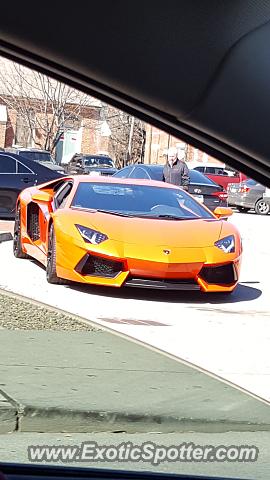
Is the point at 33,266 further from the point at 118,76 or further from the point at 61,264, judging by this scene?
the point at 118,76

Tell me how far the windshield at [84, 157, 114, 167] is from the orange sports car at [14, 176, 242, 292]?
2496 centimetres

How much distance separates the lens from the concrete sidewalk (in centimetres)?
525

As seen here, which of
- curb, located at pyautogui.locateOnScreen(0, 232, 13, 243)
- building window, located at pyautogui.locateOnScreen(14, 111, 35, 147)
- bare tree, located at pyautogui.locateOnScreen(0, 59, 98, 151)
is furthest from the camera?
building window, located at pyautogui.locateOnScreen(14, 111, 35, 147)

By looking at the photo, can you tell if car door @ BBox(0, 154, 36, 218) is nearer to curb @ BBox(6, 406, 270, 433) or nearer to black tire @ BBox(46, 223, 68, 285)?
black tire @ BBox(46, 223, 68, 285)

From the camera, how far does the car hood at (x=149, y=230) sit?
980 centimetres

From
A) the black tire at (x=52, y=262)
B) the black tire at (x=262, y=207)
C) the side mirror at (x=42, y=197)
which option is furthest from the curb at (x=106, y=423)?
the black tire at (x=262, y=207)

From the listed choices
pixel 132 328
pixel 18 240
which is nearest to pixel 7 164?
pixel 18 240

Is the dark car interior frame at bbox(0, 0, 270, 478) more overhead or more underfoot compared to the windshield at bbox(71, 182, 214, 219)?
more overhead

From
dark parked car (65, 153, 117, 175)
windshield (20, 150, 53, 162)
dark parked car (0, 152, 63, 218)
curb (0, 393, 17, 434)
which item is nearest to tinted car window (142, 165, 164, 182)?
dark parked car (0, 152, 63, 218)

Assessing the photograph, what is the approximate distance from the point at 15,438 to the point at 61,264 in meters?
5.00

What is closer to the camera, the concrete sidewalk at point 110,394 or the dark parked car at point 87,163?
the concrete sidewalk at point 110,394

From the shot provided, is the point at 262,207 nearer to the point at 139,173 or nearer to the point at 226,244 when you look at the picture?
the point at 139,173

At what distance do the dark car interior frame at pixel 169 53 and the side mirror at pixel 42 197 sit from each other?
9.71m

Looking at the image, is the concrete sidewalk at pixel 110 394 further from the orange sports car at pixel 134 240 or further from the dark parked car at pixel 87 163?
the dark parked car at pixel 87 163
